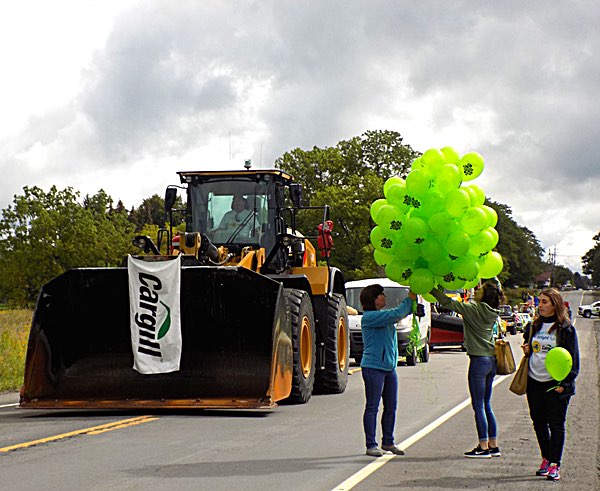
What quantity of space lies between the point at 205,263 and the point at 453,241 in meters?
6.26

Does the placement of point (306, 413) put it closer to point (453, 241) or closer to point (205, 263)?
point (205, 263)

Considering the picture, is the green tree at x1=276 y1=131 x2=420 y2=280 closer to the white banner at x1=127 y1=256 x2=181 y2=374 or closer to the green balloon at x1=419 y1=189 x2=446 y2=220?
the white banner at x1=127 y1=256 x2=181 y2=374

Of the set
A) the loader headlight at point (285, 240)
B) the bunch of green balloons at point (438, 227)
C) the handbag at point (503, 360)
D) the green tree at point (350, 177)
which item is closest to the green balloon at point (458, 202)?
the bunch of green balloons at point (438, 227)

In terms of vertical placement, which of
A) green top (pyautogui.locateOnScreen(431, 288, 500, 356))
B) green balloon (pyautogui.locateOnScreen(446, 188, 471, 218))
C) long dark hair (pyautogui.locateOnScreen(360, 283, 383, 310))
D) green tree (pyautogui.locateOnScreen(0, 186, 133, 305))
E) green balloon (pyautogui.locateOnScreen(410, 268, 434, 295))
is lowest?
green top (pyautogui.locateOnScreen(431, 288, 500, 356))

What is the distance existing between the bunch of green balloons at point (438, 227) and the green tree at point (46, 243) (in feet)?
183

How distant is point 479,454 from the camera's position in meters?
9.24

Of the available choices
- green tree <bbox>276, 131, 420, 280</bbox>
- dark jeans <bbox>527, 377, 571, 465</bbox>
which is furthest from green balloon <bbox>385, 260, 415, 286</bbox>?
green tree <bbox>276, 131, 420, 280</bbox>

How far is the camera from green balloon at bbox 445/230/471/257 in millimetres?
8945

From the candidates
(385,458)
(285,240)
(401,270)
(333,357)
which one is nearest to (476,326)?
(401,270)

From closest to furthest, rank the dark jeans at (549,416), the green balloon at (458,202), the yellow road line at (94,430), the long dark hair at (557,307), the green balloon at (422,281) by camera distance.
Answer: the dark jeans at (549,416) → the long dark hair at (557,307) → the green balloon at (458,202) → the green balloon at (422,281) → the yellow road line at (94,430)

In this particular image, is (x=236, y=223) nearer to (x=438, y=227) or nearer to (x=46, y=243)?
(x=438, y=227)

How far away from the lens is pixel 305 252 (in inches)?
681

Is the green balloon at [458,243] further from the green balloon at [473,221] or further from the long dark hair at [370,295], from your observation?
the long dark hair at [370,295]

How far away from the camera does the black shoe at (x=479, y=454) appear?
922cm
